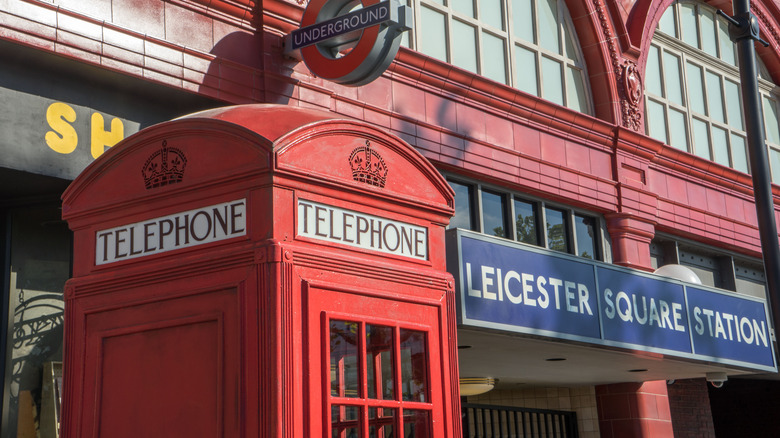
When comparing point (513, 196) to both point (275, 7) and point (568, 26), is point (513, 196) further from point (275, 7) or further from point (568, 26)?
point (275, 7)

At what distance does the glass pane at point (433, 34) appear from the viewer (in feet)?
41.9

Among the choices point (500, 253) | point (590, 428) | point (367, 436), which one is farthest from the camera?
point (590, 428)

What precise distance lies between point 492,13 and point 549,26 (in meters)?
1.33

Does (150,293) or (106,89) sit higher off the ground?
(106,89)

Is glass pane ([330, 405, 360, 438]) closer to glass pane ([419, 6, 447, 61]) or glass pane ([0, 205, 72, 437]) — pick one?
glass pane ([0, 205, 72, 437])

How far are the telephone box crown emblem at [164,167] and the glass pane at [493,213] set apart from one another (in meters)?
8.62

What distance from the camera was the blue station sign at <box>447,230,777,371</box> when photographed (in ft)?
32.3

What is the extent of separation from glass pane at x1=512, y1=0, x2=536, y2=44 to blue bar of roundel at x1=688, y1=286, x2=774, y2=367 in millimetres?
4280

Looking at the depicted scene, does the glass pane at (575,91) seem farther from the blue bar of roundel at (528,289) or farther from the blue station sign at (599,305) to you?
the blue bar of roundel at (528,289)

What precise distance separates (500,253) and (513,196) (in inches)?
136

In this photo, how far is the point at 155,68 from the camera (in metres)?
9.27

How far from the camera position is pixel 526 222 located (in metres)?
13.8

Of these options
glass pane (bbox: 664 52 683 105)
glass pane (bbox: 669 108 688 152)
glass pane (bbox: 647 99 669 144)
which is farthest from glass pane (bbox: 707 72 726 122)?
glass pane (bbox: 647 99 669 144)

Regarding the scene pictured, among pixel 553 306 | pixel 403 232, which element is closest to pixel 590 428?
pixel 553 306
